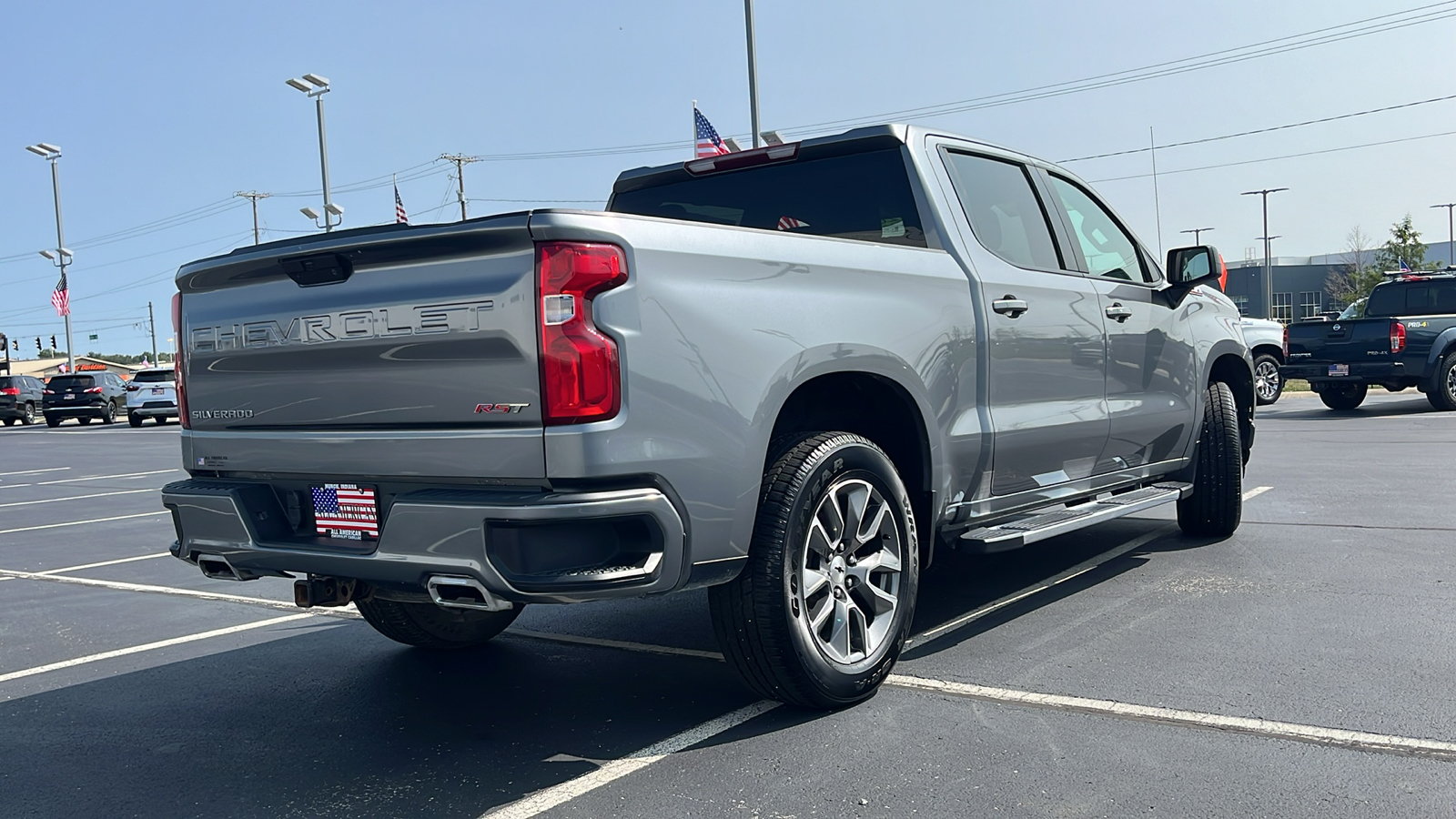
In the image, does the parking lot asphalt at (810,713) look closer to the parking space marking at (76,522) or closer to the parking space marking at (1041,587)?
the parking space marking at (1041,587)

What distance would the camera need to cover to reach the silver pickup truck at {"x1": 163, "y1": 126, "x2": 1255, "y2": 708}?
3264 mm

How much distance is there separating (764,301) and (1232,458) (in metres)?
4.10

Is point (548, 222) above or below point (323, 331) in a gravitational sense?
above

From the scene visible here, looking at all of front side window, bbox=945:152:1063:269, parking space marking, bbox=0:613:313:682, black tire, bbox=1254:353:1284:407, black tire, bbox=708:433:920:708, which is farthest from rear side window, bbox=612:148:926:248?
black tire, bbox=1254:353:1284:407

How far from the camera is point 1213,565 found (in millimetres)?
6129

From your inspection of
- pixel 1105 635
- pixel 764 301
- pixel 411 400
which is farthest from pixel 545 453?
pixel 1105 635

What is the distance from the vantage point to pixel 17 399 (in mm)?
39594

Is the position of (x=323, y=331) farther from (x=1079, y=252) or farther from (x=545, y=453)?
(x=1079, y=252)

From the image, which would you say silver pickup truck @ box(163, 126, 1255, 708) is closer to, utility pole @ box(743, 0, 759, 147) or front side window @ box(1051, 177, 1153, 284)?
front side window @ box(1051, 177, 1153, 284)

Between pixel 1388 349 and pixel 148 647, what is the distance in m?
16.1

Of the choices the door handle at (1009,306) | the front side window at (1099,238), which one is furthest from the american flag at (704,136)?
the door handle at (1009,306)

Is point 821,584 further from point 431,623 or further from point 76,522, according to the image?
point 76,522

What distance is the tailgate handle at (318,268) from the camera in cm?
363

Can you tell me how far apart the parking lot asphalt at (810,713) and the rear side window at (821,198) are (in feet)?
5.52
